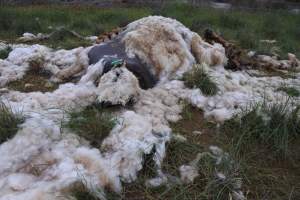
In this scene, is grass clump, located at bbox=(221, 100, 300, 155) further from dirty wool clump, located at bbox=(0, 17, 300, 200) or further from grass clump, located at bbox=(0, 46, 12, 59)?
grass clump, located at bbox=(0, 46, 12, 59)

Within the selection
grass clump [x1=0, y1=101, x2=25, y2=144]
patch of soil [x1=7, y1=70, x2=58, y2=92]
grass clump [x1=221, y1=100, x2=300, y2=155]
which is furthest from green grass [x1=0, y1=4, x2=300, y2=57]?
grass clump [x1=0, y1=101, x2=25, y2=144]

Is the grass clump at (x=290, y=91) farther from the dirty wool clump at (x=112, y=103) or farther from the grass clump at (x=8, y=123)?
the grass clump at (x=8, y=123)

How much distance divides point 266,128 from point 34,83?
2.70m

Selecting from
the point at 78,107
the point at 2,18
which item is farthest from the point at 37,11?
the point at 78,107

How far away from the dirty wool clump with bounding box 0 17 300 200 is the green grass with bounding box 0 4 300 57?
184 centimetres

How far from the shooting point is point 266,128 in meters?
3.44

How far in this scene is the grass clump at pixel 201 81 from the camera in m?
4.13

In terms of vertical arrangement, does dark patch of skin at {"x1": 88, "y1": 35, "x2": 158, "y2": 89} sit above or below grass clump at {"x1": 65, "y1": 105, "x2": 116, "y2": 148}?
above

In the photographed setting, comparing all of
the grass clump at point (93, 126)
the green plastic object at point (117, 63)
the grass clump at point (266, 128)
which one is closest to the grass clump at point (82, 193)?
the grass clump at point (93, 126)

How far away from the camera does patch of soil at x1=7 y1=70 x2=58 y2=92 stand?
4.27m

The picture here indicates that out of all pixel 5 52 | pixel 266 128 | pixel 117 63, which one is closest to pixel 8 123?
pixel 117 63

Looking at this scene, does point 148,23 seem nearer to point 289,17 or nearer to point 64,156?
point 64,156

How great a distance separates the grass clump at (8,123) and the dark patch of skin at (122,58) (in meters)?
1.24

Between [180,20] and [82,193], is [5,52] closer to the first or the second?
[82,193]
